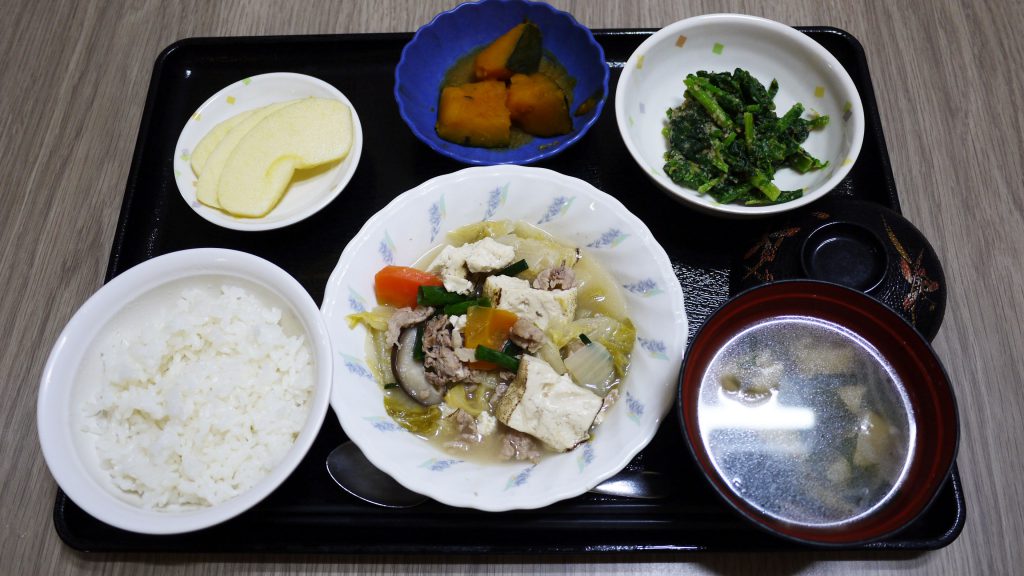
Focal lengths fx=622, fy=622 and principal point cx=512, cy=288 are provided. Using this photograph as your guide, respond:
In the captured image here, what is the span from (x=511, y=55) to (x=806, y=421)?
1914mm

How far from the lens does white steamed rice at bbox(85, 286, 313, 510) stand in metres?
1.97

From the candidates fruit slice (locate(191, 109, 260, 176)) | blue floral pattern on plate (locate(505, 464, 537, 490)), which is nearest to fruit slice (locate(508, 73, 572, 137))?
fruit slice (locate(191, 109, 260, 176))

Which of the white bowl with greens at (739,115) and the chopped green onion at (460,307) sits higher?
the white bowl with greens at (739,115)

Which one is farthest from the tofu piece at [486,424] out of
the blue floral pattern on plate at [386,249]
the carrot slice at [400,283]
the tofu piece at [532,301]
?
the blue floral pattern on plate at [386,249]

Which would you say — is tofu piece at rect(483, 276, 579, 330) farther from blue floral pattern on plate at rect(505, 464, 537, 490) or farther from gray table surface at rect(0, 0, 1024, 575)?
gray table surface at rect(0, 0, 1024, 575)

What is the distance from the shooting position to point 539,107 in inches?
103

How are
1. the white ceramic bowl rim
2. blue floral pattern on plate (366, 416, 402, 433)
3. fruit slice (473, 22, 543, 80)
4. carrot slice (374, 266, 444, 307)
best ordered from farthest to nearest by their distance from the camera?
fruit slice (473, 22, 543, 80) < carrot slice (374, 266, 444, 307) < blue floral pattern on plate (366, 416, 402, 433) < the white ceramic bowl rim

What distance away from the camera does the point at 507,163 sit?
95.4 inches

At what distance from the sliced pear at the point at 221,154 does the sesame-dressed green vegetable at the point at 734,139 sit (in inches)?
66.6

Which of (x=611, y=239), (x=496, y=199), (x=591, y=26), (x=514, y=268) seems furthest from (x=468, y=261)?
(x=591, y=26)

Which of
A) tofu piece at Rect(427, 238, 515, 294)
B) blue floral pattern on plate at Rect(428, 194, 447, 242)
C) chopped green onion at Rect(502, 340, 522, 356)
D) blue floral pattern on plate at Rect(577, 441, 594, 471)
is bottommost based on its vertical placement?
blue floral pattern on plate at Rect(577, 441, 594, 471)

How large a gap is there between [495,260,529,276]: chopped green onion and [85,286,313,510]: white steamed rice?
748 millimetres

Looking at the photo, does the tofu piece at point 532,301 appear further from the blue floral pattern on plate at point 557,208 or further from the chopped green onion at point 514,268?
the blue floral pattern on plate at point 557,208

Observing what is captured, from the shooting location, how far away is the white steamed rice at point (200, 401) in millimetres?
1967
